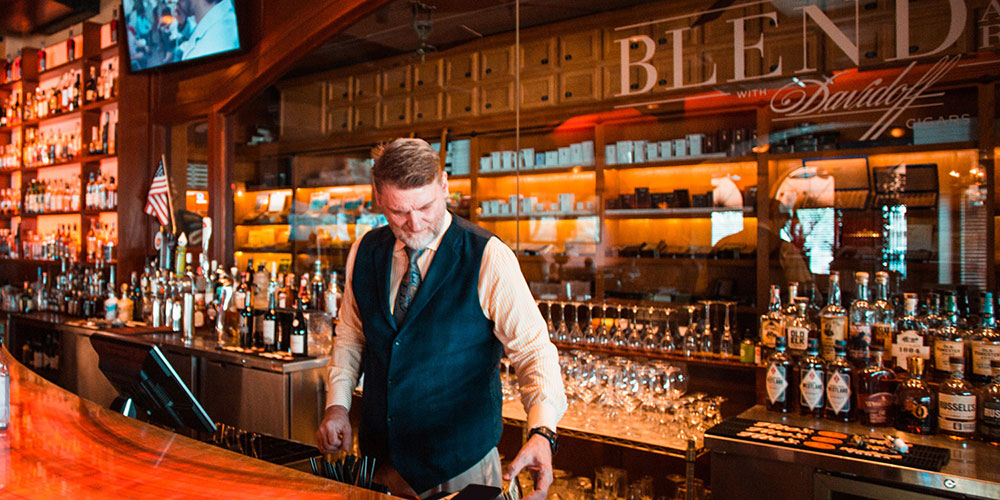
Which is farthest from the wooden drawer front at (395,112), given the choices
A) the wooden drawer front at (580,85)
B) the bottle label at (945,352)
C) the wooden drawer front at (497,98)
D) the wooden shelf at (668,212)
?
the bottle label at (945,352)

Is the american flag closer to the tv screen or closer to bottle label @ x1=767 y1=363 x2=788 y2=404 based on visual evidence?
the tv screen

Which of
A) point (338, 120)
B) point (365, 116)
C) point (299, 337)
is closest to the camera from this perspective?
point (299, 337)

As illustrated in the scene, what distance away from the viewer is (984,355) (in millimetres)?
2562

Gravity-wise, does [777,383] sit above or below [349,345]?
below

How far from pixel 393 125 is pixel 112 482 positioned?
528 centimetres

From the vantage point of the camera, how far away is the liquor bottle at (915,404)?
256 cm

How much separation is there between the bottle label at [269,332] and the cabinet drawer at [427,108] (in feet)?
9.02

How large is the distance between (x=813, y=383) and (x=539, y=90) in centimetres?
338

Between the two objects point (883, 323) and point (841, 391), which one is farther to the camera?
point (883, 323)

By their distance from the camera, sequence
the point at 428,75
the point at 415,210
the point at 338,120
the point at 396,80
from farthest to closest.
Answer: the point at 338,120, the point at 396,80, the point at 428,75, the point at 415,210

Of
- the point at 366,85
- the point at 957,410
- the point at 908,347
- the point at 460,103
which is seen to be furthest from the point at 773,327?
the point at 366,85

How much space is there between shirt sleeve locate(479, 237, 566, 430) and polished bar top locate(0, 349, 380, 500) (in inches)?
24.5

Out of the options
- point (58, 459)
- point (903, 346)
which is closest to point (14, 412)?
point (58, 459)

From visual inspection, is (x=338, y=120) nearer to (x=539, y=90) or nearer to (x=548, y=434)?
(x=539, y=90)
